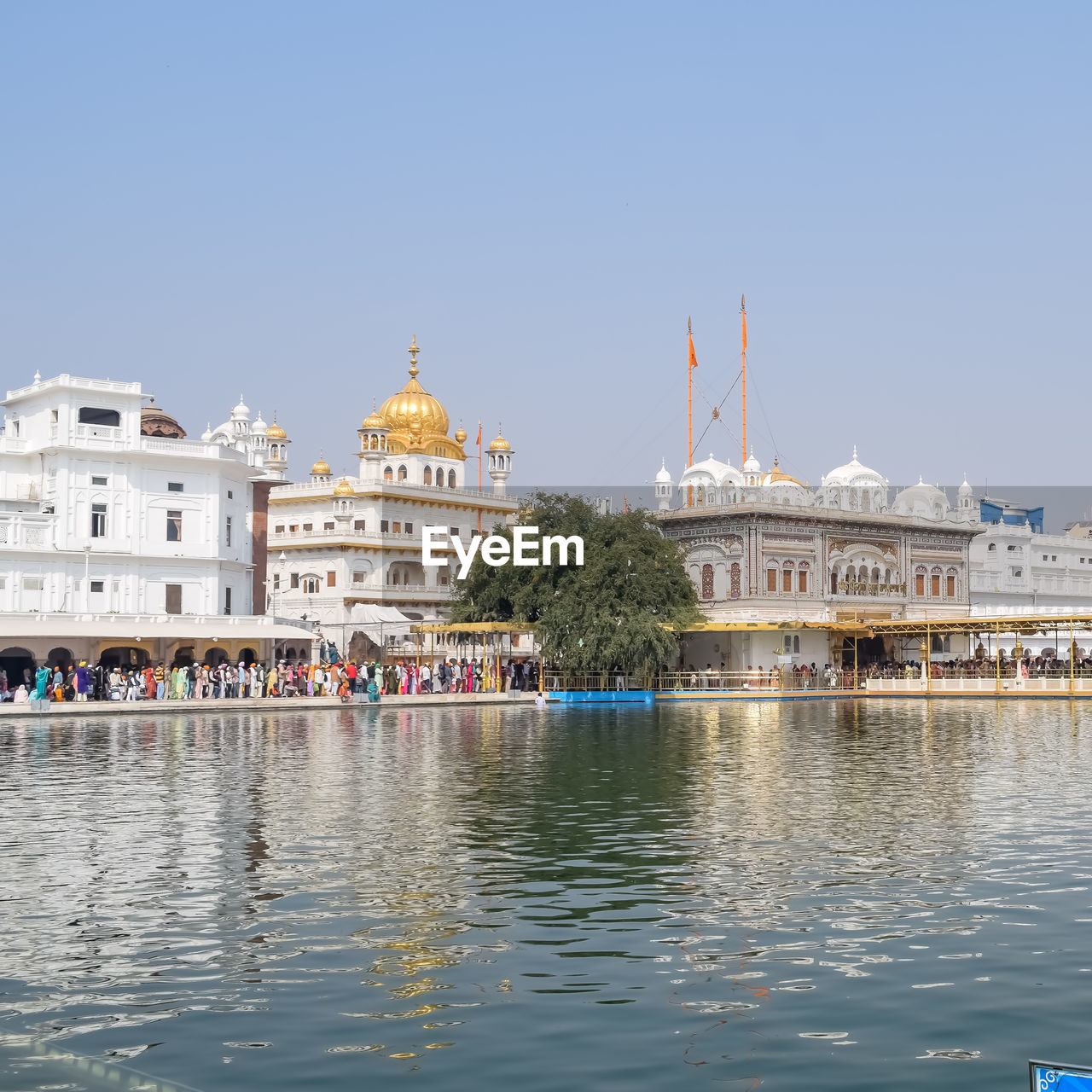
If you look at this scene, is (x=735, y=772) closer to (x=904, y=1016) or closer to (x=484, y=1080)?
(x=904, y=1016)

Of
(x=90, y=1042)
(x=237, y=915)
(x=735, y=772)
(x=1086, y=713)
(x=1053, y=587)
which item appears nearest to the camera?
(x=90, y=1042)

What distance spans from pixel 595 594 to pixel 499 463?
29672mm

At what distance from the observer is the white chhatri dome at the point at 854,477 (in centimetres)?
7631

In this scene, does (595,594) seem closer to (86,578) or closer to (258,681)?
(258,681)

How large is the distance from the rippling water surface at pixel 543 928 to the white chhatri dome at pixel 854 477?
52.9 metres

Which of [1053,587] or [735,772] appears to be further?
[1053,587]

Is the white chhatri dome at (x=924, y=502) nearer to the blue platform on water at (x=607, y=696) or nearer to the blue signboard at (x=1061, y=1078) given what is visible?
the blue platform on water at (x=607, y=696)

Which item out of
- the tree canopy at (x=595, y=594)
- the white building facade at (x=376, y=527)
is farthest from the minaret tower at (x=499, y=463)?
the tree canopy at (x=595, y=594)

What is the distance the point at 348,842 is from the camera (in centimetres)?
1623

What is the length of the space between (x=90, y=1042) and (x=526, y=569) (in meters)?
51.0

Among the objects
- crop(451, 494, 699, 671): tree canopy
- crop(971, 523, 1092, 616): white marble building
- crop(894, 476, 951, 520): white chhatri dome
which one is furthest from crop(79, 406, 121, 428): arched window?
crop(971, 523, 1092, 616): white marble building

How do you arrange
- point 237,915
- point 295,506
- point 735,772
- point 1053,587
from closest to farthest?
point 237,915 < point 735,772 < point 295,506 < point 1053,587

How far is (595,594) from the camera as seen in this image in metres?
55.9

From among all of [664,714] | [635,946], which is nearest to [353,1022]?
[635,946]
